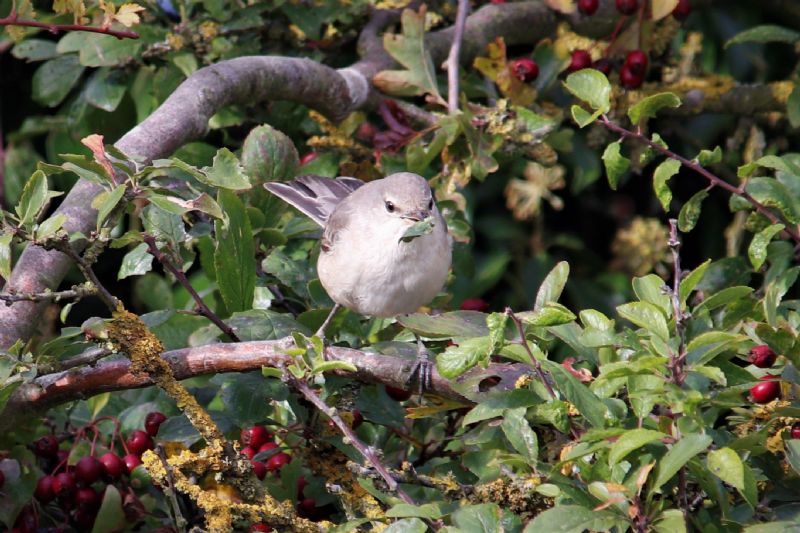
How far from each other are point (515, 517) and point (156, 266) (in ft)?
10.7

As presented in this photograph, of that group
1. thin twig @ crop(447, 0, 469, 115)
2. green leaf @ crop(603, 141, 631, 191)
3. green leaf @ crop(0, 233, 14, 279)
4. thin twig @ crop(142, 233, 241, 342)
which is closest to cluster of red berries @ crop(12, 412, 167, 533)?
thin twig @ crop(142, 233, 241, 342)

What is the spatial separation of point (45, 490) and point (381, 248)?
1205 mm

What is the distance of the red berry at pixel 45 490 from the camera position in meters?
2.65

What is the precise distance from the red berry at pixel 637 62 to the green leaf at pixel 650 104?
62.2 inches

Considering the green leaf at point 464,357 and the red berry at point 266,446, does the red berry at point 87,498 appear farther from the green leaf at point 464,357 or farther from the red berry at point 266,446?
the green leaf at point 464,357

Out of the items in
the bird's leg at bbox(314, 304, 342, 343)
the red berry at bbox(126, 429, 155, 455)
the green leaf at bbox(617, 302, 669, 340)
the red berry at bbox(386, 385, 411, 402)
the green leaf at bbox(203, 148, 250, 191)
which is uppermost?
the green leaf at bbox(203, 148, 250, 191)

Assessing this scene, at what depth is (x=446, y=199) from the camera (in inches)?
141

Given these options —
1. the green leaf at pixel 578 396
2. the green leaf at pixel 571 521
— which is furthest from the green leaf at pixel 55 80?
the green leaf at pixel 571 521

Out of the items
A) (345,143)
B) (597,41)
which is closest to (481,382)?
(345,143)

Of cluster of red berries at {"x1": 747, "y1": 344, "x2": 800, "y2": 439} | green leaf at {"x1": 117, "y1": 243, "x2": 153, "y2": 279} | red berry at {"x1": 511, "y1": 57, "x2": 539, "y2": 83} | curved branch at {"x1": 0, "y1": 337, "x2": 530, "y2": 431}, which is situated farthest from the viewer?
red berry at {"x1": 511, "y1": 57, "x2": 539, "y2": 83}

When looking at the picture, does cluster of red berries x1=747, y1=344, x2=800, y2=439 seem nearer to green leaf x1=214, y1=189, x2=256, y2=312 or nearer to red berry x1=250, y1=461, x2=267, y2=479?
red berry x1=250, y1=461, x2=267, y2=479

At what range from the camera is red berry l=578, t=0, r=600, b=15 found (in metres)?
4.25

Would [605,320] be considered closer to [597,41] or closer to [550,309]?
[550,309]

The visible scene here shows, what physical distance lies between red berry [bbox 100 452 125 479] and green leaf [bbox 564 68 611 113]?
1.51 metres
